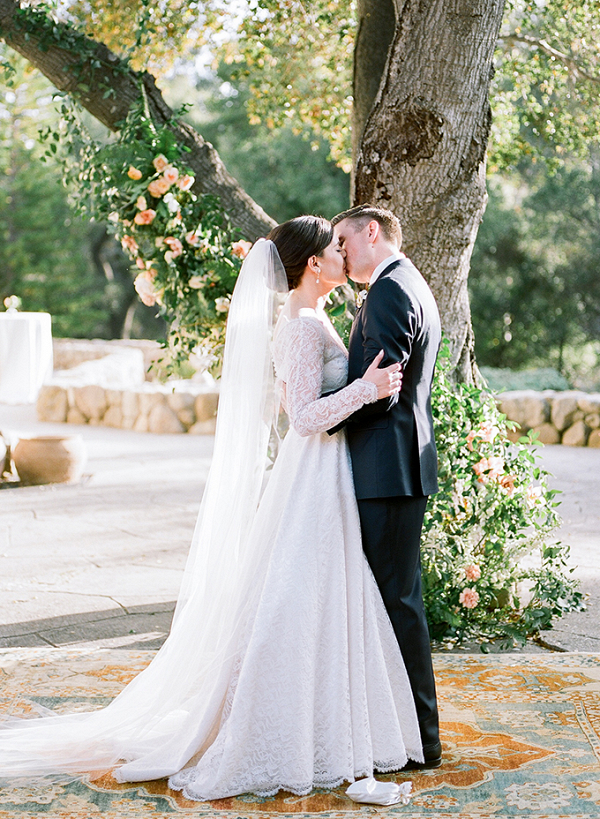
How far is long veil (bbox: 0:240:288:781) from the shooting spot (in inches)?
109

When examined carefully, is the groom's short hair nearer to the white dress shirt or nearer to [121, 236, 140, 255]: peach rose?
the white dress shirt

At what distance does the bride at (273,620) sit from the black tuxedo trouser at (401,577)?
0.03 meters

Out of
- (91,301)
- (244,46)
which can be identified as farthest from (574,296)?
(91,301)

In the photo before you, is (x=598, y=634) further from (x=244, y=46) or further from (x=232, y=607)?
(x=244, y=46)

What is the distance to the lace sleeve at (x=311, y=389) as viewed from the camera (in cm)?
253

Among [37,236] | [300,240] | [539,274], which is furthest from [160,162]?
[37,236]

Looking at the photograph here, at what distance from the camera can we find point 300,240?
279 centimetres

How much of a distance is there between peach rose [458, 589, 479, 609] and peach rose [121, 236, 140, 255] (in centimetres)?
236

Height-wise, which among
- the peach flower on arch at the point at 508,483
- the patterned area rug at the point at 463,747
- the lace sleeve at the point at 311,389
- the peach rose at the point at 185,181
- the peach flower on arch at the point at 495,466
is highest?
the peach rose at the point at 185,181

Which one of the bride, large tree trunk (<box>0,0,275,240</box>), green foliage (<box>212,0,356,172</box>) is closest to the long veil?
the bride

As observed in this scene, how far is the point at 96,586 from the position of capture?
482 centimetres

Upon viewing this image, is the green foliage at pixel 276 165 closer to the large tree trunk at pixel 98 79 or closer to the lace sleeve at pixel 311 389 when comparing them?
the large tree trunk at pixel 98 79

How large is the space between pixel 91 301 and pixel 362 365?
2220cm

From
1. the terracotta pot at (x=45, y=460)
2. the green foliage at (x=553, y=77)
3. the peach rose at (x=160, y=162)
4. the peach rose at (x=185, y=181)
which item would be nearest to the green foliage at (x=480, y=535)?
the peach rose at (x=185, y=181)
